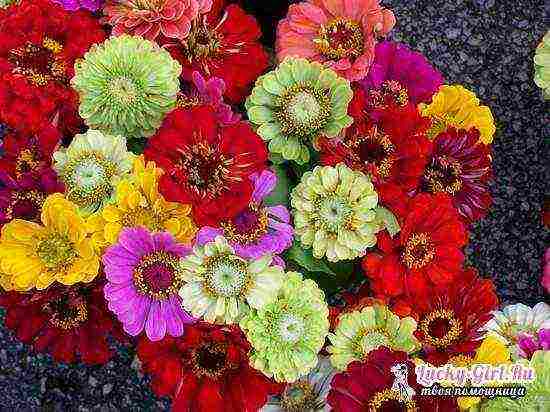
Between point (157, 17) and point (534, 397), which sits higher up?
point (157, 17)

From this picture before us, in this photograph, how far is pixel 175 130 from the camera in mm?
975

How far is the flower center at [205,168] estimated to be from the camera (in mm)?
984

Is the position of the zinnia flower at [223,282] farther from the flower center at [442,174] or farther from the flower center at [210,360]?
the flower center at [442,174]

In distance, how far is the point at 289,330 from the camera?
Result: 0.99 metres

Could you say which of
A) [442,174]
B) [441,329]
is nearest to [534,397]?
[441,329]

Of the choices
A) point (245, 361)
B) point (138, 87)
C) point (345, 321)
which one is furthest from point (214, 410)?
point (138, 87)

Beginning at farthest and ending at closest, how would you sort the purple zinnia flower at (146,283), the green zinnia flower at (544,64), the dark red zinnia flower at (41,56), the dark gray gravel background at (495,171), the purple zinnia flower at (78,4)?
the dark gray gravel background at (495,171) < the green zinnia flower at (544,64) < the purple zinnia flower at (78,4) < the dark red zinnia flower at (41,56) < the purple zinnia flower at (146,283)

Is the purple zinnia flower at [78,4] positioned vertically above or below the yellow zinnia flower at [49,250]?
above

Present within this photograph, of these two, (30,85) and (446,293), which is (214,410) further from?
(30,85)

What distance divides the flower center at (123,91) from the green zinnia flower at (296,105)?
16cm

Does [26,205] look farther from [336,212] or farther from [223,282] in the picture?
[336,212]

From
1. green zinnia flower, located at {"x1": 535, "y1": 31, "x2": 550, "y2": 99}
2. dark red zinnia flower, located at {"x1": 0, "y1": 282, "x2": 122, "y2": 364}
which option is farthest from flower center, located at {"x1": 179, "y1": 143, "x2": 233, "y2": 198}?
green zinnia flower, located at {"x1": 535, "y1": 31, "x2": 550, "y2": 99}

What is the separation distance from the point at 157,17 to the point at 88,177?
0.26 m

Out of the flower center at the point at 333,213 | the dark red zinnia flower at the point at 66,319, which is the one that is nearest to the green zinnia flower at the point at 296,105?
the flower center at the point at 333,213
